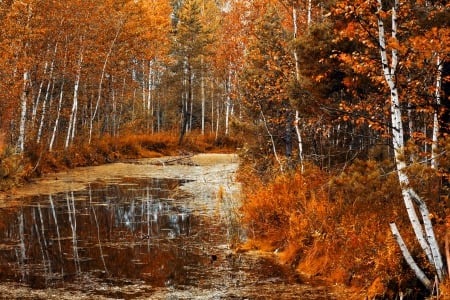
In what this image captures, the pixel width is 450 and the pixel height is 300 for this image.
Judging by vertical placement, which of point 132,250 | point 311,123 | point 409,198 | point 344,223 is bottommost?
point 132,250

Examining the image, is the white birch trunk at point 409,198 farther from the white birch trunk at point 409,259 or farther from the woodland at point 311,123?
the white birch trunk at point 409,259

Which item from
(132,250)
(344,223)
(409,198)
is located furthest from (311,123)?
(409,198)

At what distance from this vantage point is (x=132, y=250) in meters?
9.62

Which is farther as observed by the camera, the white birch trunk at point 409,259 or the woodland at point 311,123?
the woodland at point 311,123

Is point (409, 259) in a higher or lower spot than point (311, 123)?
lower

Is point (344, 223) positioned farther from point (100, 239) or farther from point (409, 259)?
point (100, 239)

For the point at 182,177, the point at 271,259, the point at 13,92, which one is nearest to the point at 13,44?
the point at 13,92

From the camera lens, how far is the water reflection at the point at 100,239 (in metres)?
8.13

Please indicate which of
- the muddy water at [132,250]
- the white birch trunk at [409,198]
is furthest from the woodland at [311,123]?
the muddy water at [132,250]

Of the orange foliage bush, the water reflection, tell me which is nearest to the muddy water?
the water reflection

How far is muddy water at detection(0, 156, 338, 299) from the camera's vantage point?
7.32 metres

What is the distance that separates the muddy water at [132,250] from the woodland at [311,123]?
722 millimetres

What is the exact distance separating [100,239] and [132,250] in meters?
1.17

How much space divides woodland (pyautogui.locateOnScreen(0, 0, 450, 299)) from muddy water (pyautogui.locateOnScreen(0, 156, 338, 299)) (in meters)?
0.72
